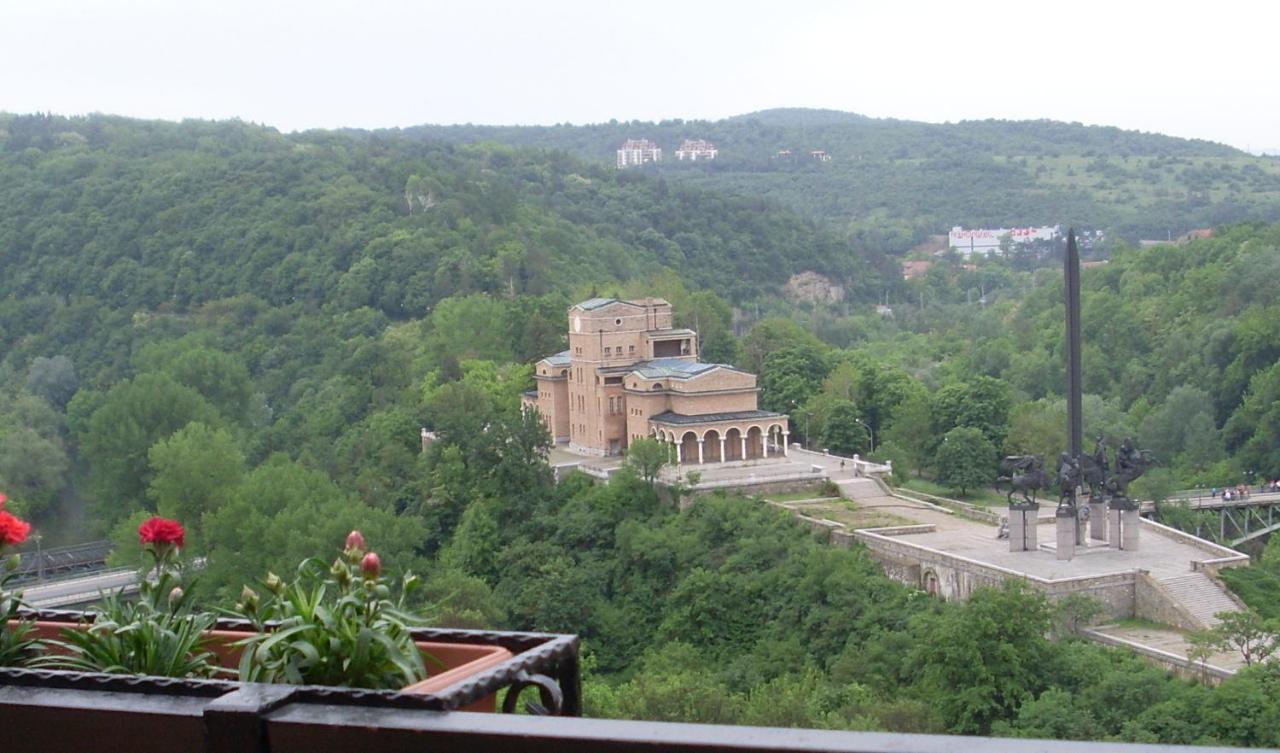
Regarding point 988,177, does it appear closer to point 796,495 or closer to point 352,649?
point 796,495

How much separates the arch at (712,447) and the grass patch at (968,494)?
499 centimetres

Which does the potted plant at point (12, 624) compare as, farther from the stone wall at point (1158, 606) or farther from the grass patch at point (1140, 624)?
the grass patch at point (1140, 624)

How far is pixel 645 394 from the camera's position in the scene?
40.8m

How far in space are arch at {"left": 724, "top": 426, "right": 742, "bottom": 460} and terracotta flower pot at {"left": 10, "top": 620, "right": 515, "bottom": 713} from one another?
1391 inches

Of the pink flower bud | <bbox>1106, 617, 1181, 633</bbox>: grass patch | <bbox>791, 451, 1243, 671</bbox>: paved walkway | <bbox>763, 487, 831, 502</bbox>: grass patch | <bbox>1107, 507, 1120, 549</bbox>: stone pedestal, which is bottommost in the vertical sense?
<bbox>1106, 617, 1181, 633</bbox>: grass patch

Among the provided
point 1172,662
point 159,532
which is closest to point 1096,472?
point 1172,662

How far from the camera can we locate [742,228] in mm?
99750

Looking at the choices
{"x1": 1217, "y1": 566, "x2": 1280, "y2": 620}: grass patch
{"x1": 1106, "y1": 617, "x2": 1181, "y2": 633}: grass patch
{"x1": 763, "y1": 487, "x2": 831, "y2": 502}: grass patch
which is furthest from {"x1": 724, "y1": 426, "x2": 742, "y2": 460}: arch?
{"x1": 1217, "y1": 566, "x2": 1280, "y2": 620}: grass patch

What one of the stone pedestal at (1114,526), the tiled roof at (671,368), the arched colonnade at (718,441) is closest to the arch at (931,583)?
the stone pedestal at (1114,526)

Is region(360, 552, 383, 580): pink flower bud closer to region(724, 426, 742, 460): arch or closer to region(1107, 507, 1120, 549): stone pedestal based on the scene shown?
region(1107, 507, 1120, 549): stone pedestal

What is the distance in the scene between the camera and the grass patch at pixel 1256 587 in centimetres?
2867

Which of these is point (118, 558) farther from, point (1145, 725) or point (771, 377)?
point (1145, 725)

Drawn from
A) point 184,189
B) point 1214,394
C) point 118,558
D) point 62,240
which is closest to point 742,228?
point 184,189

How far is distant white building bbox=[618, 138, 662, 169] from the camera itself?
616 ft
